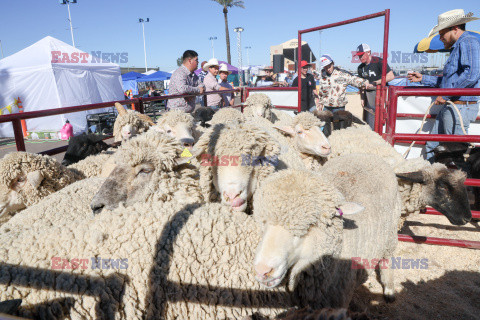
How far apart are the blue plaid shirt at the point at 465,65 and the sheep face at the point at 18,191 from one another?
424cm

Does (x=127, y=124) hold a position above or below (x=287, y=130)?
above

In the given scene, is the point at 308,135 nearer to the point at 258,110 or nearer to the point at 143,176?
the point at 258,110

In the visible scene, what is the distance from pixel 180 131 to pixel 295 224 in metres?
2.05

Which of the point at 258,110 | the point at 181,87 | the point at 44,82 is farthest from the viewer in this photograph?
the point at 44,82

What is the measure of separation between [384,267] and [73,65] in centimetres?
1391

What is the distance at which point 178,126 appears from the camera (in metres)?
3.15

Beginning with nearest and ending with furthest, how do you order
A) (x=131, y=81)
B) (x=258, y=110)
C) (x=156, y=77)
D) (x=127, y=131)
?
(x=127, y=131)
(x=258, y=110)
(x=131, y=81)
(x=156, y=77)

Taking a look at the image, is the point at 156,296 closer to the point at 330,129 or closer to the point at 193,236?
the point at 193,236

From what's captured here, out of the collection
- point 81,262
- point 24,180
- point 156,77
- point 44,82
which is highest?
point 156,77

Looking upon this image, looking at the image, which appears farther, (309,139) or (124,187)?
(309,139)

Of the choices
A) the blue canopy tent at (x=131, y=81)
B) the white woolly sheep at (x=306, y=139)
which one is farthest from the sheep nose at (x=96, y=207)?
the blue canopy tent at (x=131, y=81)

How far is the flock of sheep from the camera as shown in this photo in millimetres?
1261

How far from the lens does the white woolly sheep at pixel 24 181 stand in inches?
90.0

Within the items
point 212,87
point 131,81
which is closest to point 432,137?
point 212,87
